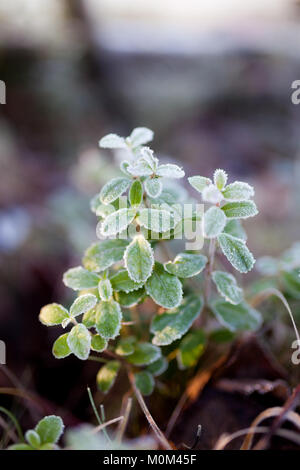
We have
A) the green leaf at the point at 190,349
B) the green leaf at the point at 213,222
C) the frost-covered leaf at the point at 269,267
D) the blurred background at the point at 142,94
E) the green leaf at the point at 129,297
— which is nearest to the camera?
the green leaf at the point at 213,222

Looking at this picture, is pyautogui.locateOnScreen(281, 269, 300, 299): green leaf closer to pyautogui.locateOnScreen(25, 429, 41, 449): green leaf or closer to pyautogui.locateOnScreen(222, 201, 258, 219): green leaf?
pyautogui.locateOnScreen(222, 201, 258, 219): green leaf

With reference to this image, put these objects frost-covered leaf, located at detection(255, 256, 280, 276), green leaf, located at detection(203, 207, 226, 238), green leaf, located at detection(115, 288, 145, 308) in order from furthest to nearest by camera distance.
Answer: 1. frost-covered leaf, located at detection(255, 256, 280, 276)
2. green leaf, located at detection(115, 288, 145, 308)
3. green leaf, located at detection(203, 207, 226, 238)

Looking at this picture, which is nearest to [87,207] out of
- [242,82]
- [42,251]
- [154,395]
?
[42,251]

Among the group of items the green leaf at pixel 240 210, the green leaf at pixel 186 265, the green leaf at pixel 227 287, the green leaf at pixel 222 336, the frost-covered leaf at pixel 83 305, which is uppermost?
the green leaf at pixel 240 210

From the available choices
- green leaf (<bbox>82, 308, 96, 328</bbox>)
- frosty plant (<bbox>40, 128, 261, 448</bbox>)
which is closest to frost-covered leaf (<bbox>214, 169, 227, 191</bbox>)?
frosty plant (<bbox>40, 128, 261, 448</bbox>)

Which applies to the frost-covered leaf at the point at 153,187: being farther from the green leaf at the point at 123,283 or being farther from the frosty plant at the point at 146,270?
the green leaf at the point at 123,283

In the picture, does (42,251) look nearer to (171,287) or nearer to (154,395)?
(154,395)

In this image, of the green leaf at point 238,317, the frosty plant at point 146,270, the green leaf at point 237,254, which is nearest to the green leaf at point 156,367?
the frosty plant at point 146,270
